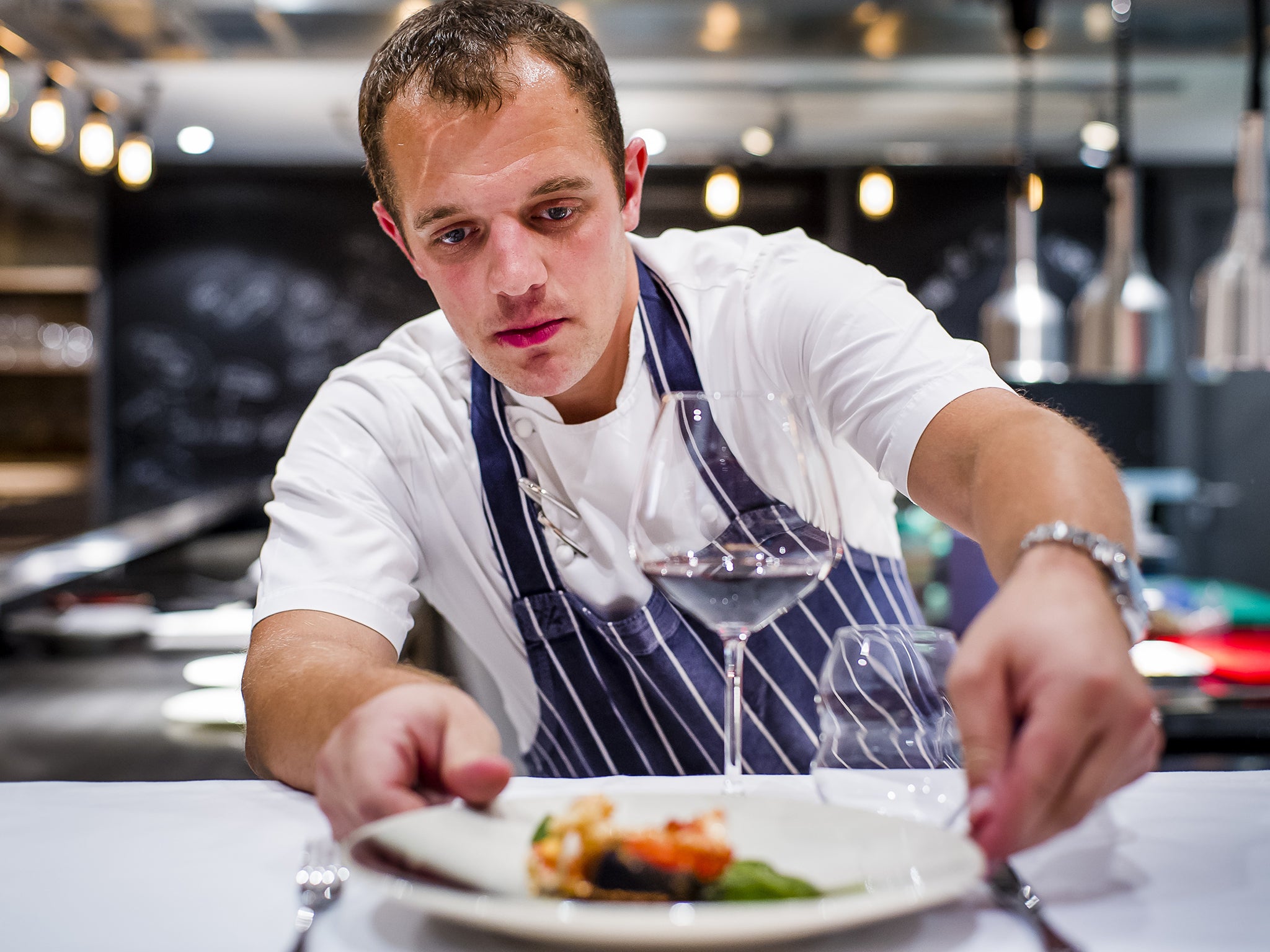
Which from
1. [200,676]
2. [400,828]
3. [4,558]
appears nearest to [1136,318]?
[200,676]

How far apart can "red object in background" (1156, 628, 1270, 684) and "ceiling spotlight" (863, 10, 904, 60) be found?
242 centimetres

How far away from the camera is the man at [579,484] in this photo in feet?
2.06

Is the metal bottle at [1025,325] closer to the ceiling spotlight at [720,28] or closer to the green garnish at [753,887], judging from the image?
the ceiling spotlight at [720,28]

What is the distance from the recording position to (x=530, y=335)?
1.12 metres

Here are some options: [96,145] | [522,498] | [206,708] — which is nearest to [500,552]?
[522,498]

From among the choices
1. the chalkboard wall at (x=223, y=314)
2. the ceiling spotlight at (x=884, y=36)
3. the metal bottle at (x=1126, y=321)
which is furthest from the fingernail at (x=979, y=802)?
the chalkboard wall at (x=223, y=314)

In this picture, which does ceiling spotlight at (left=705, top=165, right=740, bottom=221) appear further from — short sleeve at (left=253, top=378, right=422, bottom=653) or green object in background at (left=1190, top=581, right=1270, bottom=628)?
short sleeve at (left=253, top=378, right=422, bottom=653)

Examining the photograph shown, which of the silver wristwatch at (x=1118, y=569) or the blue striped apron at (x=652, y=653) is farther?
the blue striped apron at (x=652, y=653)

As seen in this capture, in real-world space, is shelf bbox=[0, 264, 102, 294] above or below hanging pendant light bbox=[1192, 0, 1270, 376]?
above

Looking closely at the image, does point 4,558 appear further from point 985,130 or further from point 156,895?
point 156,895

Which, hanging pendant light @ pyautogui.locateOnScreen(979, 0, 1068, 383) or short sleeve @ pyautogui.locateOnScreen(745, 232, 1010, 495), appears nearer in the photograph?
short sleeve @ pyautogui.locateOnScreen(745, 232, 1010, 495)

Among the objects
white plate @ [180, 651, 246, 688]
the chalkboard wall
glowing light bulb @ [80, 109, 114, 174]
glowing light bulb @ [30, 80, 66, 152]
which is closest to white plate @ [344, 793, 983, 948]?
white plate @ [180, 651, 246, 688]

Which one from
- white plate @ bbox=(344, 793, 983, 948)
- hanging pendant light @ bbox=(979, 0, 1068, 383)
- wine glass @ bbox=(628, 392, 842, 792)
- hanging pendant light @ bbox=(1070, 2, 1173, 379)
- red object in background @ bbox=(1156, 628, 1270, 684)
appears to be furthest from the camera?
hanging pendant light @ bbox=(979, 0, 1068, 383)

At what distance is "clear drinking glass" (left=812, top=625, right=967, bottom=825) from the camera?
65cm
